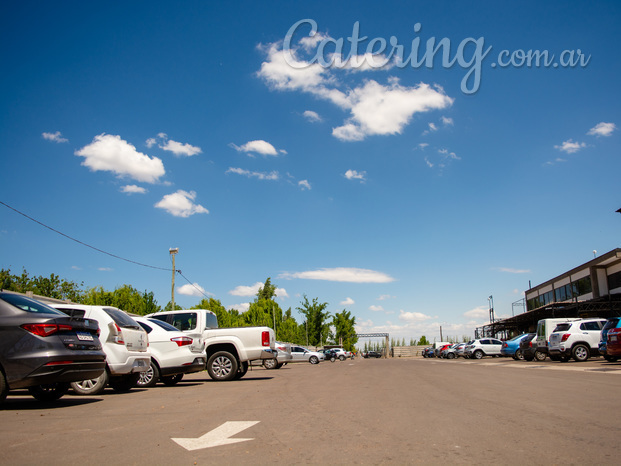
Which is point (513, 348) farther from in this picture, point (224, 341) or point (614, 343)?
point (224, 341)

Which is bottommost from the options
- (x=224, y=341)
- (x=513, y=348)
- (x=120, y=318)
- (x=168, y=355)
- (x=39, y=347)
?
(x=513, y=348)

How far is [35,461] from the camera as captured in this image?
4.48 m

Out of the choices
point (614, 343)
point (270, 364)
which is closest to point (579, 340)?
point (614, 343)

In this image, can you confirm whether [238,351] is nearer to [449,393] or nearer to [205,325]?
[205,325]

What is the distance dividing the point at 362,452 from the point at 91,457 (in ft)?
8.12

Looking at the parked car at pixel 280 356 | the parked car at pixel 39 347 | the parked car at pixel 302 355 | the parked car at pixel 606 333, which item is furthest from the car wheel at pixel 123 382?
the parked car at pixel 302 355

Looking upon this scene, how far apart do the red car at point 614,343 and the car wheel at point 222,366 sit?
43.9 feet

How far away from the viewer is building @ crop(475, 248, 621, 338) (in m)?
39.3

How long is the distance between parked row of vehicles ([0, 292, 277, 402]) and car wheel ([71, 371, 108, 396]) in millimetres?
18

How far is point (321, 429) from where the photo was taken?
19.7ft

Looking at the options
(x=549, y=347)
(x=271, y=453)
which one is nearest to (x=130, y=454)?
(x=271, y=453)

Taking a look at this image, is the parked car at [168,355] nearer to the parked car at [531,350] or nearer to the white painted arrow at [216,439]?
the white painted arrow at [216,439]

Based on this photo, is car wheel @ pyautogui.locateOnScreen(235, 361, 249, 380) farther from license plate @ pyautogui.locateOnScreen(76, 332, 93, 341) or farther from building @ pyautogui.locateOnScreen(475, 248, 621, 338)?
building @ pyautogui.locateOnScreen(475, 248, 621, 338)

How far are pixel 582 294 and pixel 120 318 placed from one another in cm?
4903
